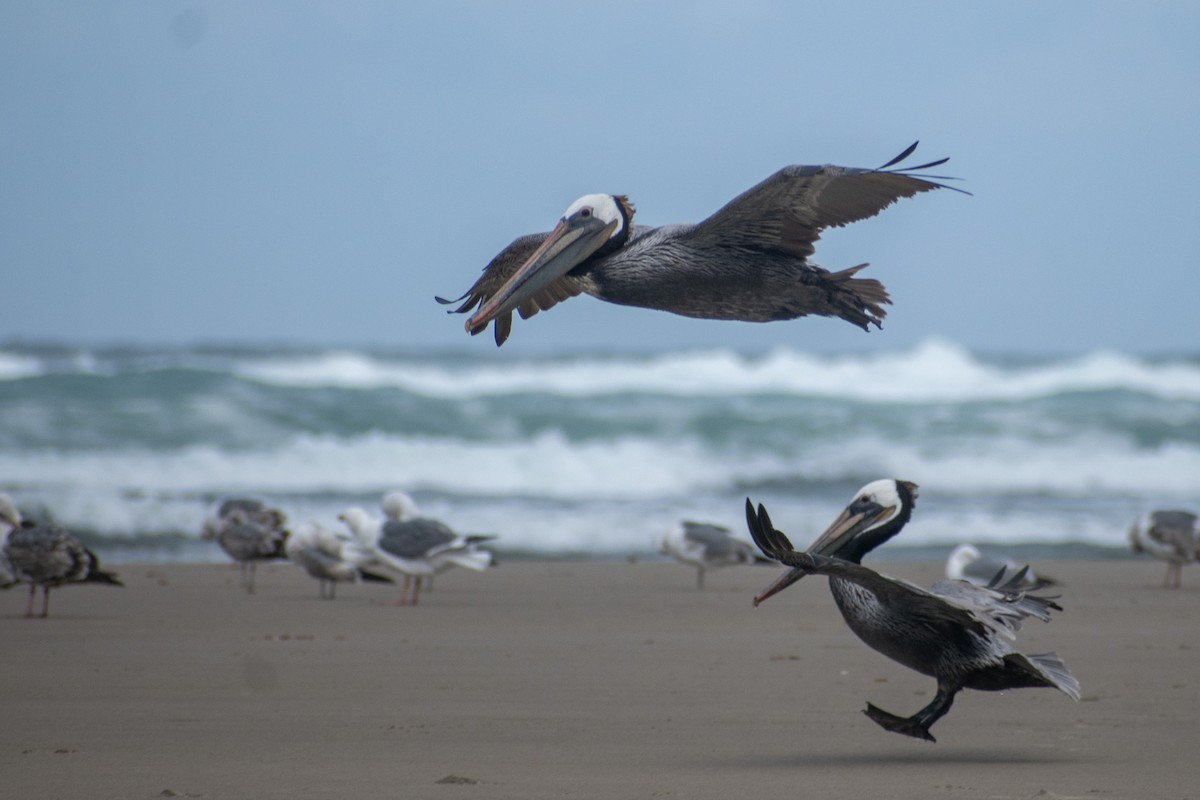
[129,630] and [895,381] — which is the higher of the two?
[895,381]

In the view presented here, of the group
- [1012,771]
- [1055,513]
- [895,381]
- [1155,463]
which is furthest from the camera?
[895,381]

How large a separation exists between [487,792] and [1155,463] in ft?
67.4

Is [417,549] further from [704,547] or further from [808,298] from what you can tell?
[808,298]

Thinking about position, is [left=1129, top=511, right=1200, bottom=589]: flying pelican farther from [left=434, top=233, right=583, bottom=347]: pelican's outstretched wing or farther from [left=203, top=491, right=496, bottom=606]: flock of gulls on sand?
[left=434, top=233, right=583, bottom=347]: pelican's outstretched wing

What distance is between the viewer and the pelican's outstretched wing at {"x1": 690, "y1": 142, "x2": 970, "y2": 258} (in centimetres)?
415

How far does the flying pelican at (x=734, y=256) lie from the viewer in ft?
13.3

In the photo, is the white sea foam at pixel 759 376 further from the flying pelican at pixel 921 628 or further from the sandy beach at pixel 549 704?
the flying pelican at pixel 921 628

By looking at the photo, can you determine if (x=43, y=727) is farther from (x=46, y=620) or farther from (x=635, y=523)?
(x=635, y=523)

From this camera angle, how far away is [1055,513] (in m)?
20.0

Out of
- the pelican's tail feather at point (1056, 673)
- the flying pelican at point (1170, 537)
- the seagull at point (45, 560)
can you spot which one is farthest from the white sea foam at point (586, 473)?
the pelican's tail feather at point (1056, 673)

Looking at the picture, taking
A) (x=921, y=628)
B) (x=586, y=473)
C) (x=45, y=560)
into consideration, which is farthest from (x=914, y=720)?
Answer: (x=586, y=473)

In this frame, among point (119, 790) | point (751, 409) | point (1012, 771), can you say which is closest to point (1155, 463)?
point (751, 409)

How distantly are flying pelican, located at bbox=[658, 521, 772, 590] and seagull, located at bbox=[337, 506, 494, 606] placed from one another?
173 centimetres

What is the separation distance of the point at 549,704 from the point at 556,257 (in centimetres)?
423
